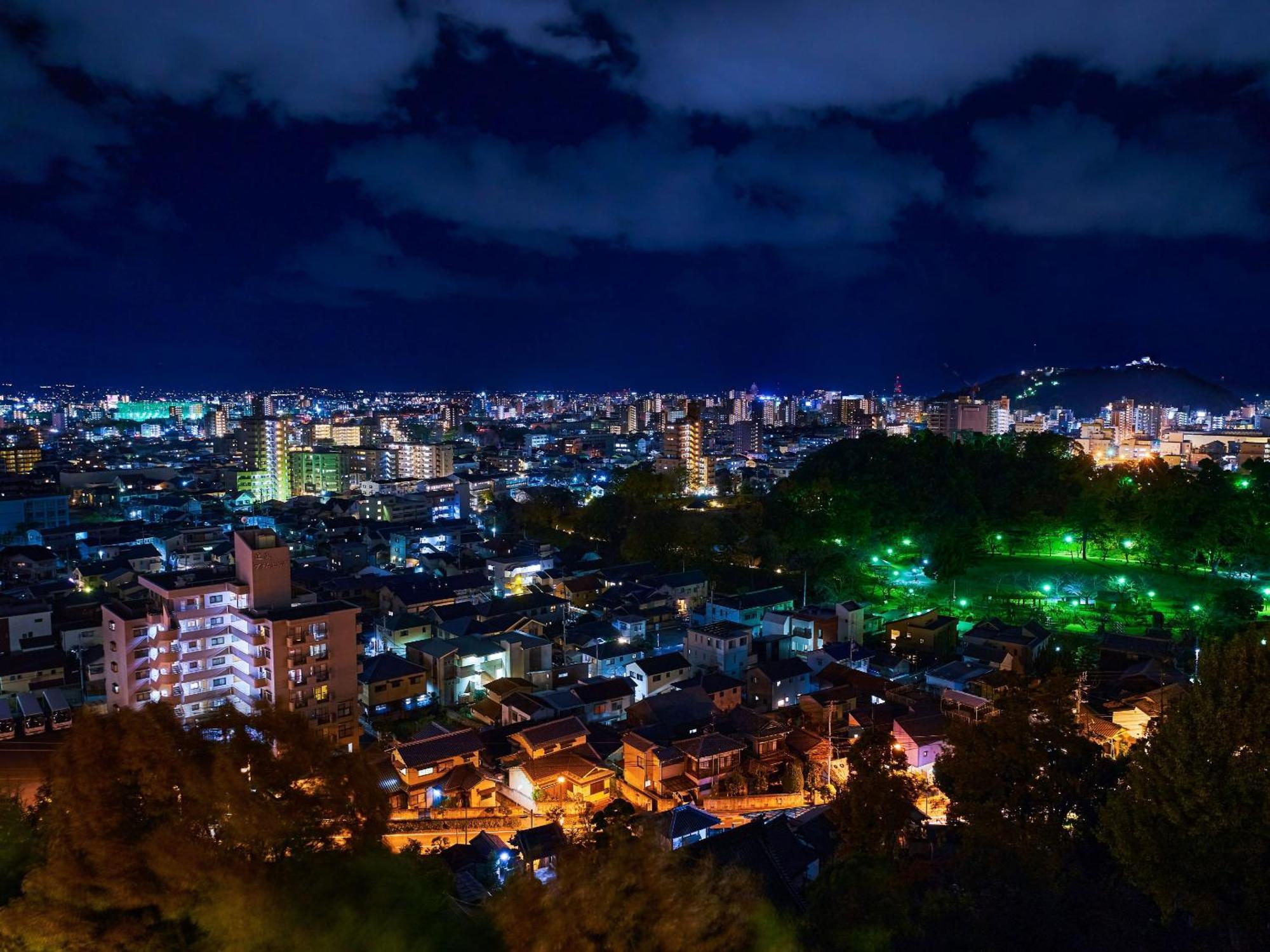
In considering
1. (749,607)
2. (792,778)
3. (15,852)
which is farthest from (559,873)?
(749,607)

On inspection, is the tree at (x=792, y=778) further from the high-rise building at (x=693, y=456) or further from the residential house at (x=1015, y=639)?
the high-rise building at (x=693, y=456)

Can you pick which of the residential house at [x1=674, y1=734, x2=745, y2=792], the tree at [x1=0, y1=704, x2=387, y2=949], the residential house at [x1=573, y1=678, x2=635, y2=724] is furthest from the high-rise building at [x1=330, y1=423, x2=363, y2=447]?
the tree at [x1=0, y1=704, x2=387, y2=949]

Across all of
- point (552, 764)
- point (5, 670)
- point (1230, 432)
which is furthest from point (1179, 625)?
point (1230, 432)

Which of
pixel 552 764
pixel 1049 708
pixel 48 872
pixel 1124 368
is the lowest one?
pixel 552 764

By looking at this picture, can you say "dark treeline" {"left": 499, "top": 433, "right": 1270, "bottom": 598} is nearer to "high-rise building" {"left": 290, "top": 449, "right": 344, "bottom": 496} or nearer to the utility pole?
the utility pole

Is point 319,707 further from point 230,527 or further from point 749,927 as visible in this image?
point 230,527

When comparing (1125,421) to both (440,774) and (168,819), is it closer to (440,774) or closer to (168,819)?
(440,774)

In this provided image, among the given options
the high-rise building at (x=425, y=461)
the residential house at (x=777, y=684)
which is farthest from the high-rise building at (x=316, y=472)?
the residential house at (x=777, y=684)
